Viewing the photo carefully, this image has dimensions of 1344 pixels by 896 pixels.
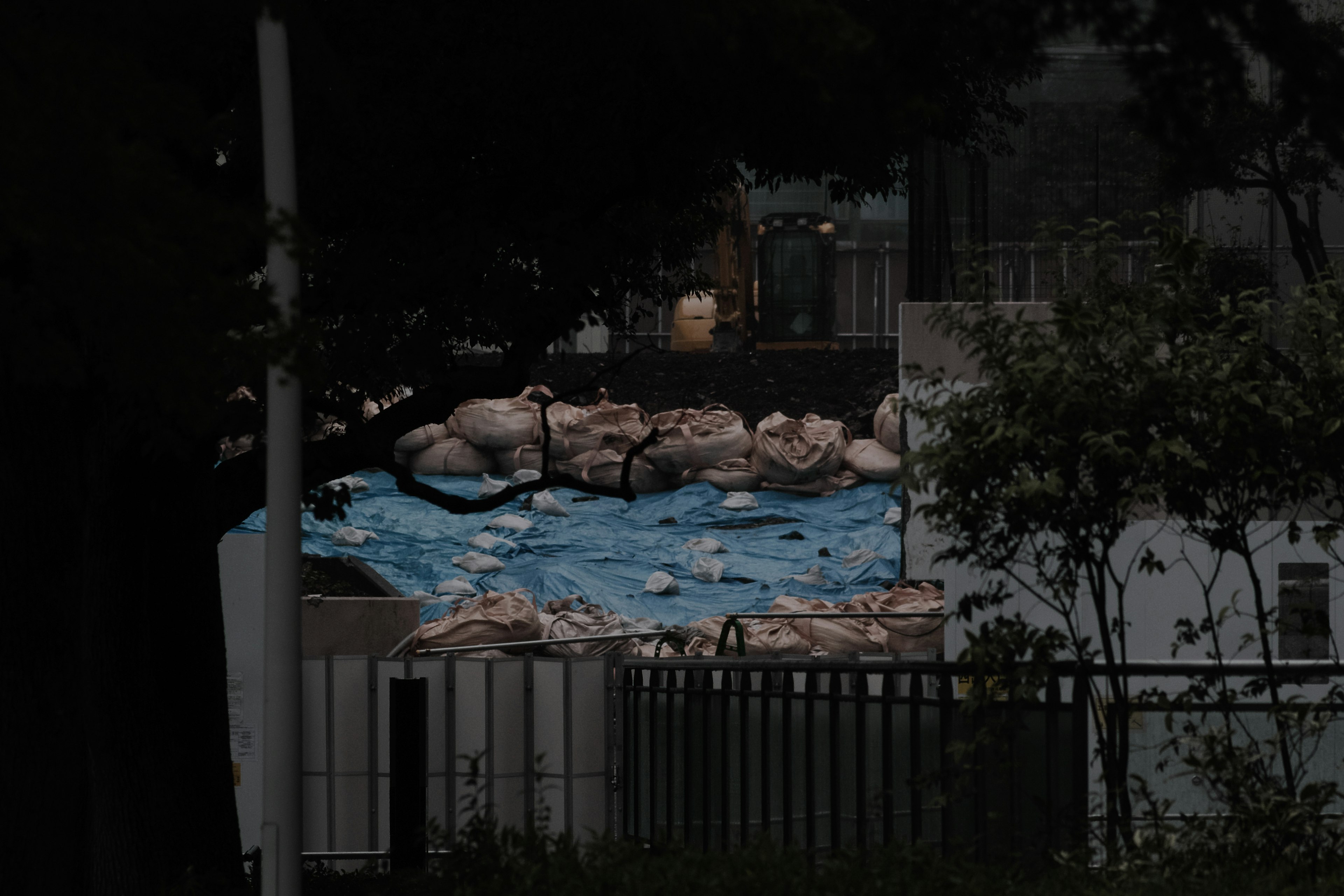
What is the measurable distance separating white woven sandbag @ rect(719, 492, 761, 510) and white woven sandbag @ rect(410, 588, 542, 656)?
40.8ft

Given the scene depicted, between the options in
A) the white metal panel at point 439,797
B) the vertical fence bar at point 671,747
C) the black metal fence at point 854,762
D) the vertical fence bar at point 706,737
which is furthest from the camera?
the white metal panel at point 439,797

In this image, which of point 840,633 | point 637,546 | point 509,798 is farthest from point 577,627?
point 637,546

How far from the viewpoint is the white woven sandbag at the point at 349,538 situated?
2892 cm

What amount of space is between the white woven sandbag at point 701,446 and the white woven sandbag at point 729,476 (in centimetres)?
12

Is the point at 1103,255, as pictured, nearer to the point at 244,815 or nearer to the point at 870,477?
the point at 244,815

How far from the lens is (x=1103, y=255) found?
572cm

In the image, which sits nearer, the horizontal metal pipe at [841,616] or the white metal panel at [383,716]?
the white metal panel at [383,716]

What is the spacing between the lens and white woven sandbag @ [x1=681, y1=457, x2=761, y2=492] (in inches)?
1276

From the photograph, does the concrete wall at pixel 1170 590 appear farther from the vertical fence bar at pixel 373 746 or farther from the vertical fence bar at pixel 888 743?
the vertical fence bar at pixel 888 743

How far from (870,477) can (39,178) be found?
29855 millimetres

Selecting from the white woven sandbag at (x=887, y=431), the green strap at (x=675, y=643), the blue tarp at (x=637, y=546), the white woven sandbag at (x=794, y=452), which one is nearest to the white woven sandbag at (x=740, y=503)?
the blue tarp at (x=637, y=546)

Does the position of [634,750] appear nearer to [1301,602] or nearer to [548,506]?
[1301,602]

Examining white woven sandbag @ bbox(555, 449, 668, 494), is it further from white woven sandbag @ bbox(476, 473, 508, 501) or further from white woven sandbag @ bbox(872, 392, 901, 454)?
white woven sandbag @ bbox(872, 392, 901, 454)

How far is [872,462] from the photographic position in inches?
1297
